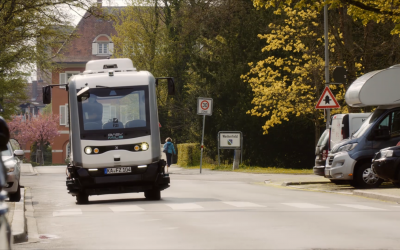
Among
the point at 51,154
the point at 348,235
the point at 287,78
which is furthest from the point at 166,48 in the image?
the point at 348,235

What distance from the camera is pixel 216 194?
64.1ft

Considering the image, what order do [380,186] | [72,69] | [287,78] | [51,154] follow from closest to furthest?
[380,186] → [287,78] → [72,69] → [51,154]

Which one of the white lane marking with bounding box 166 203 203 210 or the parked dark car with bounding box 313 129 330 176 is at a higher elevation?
the parked dark car with bounding box 313 129 330 176

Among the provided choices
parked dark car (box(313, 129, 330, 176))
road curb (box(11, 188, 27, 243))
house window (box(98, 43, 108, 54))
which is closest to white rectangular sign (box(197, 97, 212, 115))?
parked dark car (box(313, 129, 330, 176))

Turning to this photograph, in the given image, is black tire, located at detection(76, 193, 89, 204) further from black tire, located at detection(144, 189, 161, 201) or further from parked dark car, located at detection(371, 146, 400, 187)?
parked dark car, located at detection(371, 146, 400, 187)

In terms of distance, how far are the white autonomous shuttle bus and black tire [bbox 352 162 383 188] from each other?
19.3ft

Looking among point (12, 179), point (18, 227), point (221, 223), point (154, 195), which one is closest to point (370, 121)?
point (154, 195)

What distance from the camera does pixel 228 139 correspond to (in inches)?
1439

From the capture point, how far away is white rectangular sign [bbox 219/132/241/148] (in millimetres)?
36469

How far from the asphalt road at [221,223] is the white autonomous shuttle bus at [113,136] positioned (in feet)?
1.65

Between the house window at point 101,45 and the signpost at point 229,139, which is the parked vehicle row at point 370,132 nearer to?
the signpost at point 229,139

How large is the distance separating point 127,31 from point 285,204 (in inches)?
1755

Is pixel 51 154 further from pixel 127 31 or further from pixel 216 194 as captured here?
pixel 216 194

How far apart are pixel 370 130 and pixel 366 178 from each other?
4.02 ft
